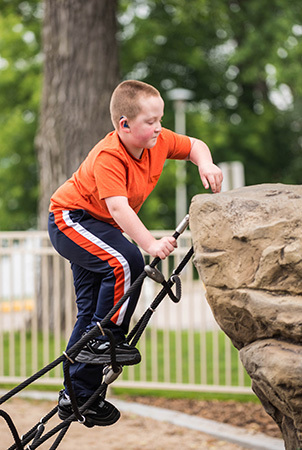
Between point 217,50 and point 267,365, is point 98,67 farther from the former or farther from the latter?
point 217,50

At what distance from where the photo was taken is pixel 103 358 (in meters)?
3.26

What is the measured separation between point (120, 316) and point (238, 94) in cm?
2132

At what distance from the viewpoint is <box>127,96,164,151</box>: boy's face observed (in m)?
3.15

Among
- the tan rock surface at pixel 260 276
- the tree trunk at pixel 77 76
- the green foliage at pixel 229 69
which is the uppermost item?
the green foliage at pixel 229 69

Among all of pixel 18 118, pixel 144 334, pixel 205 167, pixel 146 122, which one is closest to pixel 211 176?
pixel 205 167

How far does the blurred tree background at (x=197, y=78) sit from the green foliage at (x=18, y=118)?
3cm

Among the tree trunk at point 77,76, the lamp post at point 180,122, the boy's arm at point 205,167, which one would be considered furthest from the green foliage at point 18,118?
the boy's arm at point 205,167

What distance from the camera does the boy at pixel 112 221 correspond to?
3143mm

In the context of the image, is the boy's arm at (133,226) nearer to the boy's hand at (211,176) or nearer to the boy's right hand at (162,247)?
the boy's right hand at (162,247)

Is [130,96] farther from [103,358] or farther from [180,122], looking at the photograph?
[180,122]

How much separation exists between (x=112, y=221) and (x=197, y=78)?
19229 millimetres

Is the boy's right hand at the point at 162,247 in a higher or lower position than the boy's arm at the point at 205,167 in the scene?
lower

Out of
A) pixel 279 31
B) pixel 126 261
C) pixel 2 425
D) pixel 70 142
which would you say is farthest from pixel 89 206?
pixel 279 31

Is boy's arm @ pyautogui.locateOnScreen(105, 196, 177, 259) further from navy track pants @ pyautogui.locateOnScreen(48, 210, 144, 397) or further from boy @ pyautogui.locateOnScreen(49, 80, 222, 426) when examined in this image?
navy track pants @ pyautogui.locateOnScreen(48, 210, 144, 397)
